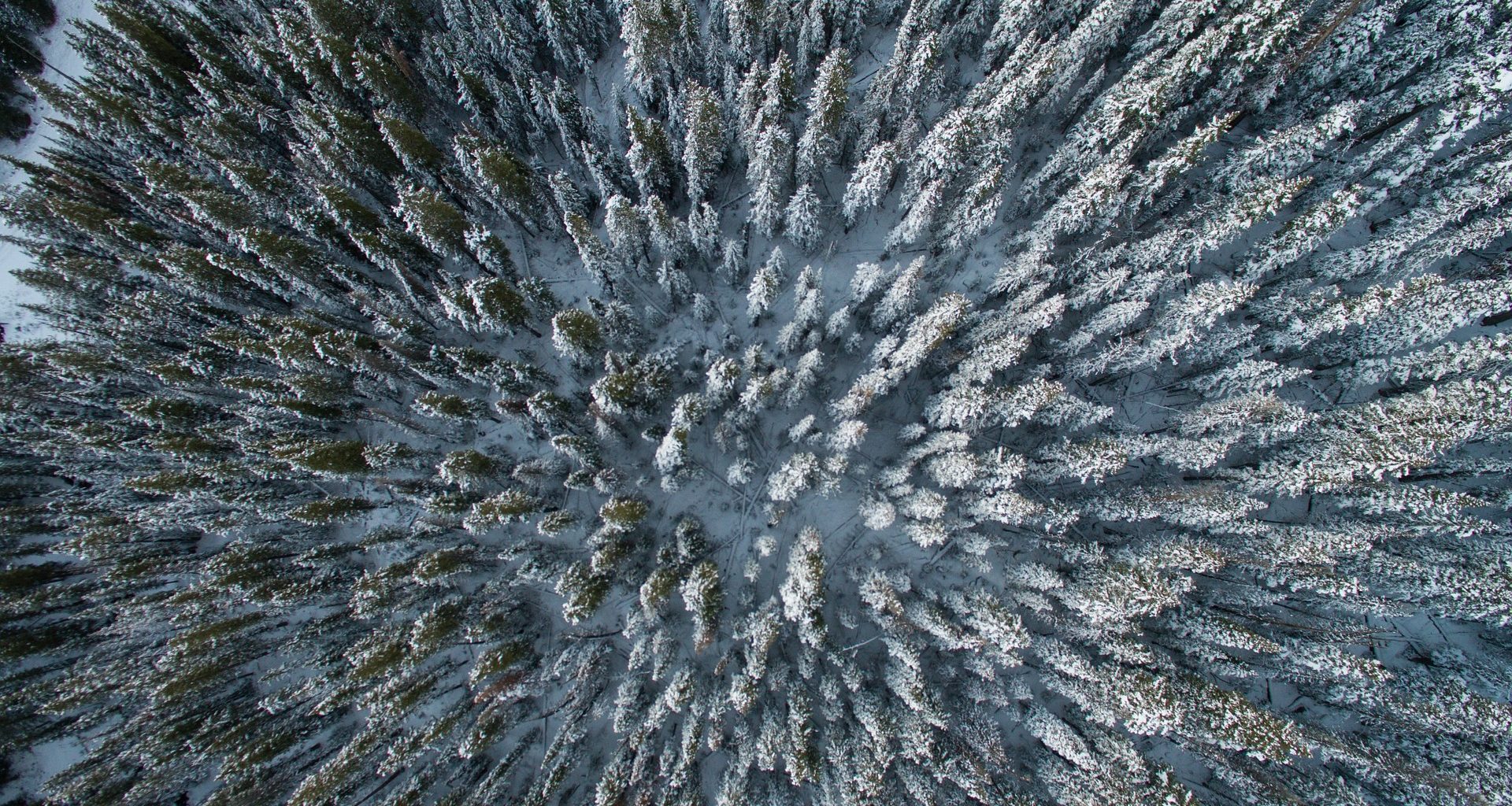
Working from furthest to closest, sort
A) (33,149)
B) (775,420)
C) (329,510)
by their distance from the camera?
(33,149), (775,420), (329,510)

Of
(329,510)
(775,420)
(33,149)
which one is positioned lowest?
(775,420)

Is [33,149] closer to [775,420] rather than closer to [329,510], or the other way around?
[329,510]

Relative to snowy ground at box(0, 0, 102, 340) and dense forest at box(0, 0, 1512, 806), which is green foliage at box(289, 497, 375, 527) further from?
snowy ground at box(0, 0, 102, 340)

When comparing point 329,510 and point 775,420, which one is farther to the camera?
point 775,420

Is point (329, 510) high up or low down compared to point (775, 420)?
up

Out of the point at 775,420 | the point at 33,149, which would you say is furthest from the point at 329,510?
the point at 33,149

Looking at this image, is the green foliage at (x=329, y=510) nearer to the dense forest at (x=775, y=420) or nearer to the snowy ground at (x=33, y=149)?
the dense forest at (x=775, y=420)
